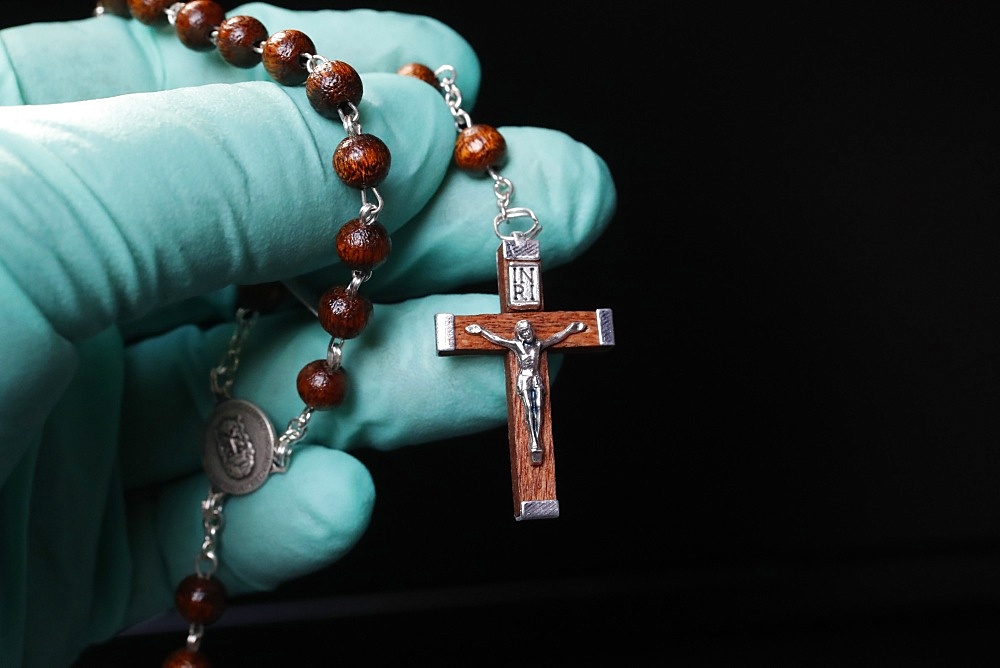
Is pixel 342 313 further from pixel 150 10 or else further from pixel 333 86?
pixel 150 10

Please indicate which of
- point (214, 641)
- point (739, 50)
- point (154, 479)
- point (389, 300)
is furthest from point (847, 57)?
→ point (214, 641)

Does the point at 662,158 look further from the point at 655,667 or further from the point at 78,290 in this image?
the point at 78,290

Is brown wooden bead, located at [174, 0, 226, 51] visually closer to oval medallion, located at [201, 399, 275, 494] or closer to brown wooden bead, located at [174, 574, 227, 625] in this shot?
oval medallion, located at [201, 399, 275, 494]

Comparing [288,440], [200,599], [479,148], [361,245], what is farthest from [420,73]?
[200,599]

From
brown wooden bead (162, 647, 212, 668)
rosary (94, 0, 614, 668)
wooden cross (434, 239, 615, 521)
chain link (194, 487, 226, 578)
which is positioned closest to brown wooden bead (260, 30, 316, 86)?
rosary (94, 0, 614, 668)

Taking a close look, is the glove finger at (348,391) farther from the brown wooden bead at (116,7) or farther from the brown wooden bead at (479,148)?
the brown wooden bead at (116,7)

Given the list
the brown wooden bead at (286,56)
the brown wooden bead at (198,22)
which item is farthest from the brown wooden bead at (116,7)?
the brown wooden bead at (286,56)
